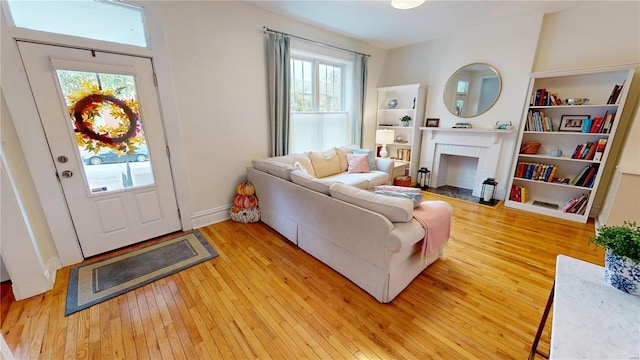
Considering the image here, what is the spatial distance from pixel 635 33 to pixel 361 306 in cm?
444

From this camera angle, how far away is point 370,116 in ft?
16.5

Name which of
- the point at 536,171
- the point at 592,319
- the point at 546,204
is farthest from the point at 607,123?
the point at 592,319

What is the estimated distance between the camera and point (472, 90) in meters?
4.04

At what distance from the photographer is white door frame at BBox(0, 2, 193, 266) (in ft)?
6.13

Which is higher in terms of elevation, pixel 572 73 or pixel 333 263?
pixel 572 73

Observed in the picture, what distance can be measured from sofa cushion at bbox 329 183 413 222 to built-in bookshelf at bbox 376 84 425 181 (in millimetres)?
3141

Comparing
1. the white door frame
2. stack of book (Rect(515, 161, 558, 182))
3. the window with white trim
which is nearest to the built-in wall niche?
stack of book (Rect(515, 161, 558, 182))

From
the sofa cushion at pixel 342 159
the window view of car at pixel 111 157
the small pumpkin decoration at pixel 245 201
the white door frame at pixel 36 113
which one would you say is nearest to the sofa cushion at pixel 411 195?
the small pumpkin decoration at pixel 245 201

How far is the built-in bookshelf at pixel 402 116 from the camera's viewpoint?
4.57 m

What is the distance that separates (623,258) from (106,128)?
3.59 metres

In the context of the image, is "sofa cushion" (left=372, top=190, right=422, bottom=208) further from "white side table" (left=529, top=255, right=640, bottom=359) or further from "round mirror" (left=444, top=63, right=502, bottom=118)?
"round mirror" (left=444, top=63, right=502, bottom=118)

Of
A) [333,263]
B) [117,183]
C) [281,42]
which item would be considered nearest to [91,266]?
[117,183]

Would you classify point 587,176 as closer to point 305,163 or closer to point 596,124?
point 596,124

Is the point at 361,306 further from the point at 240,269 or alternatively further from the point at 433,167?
the point at 433,167
